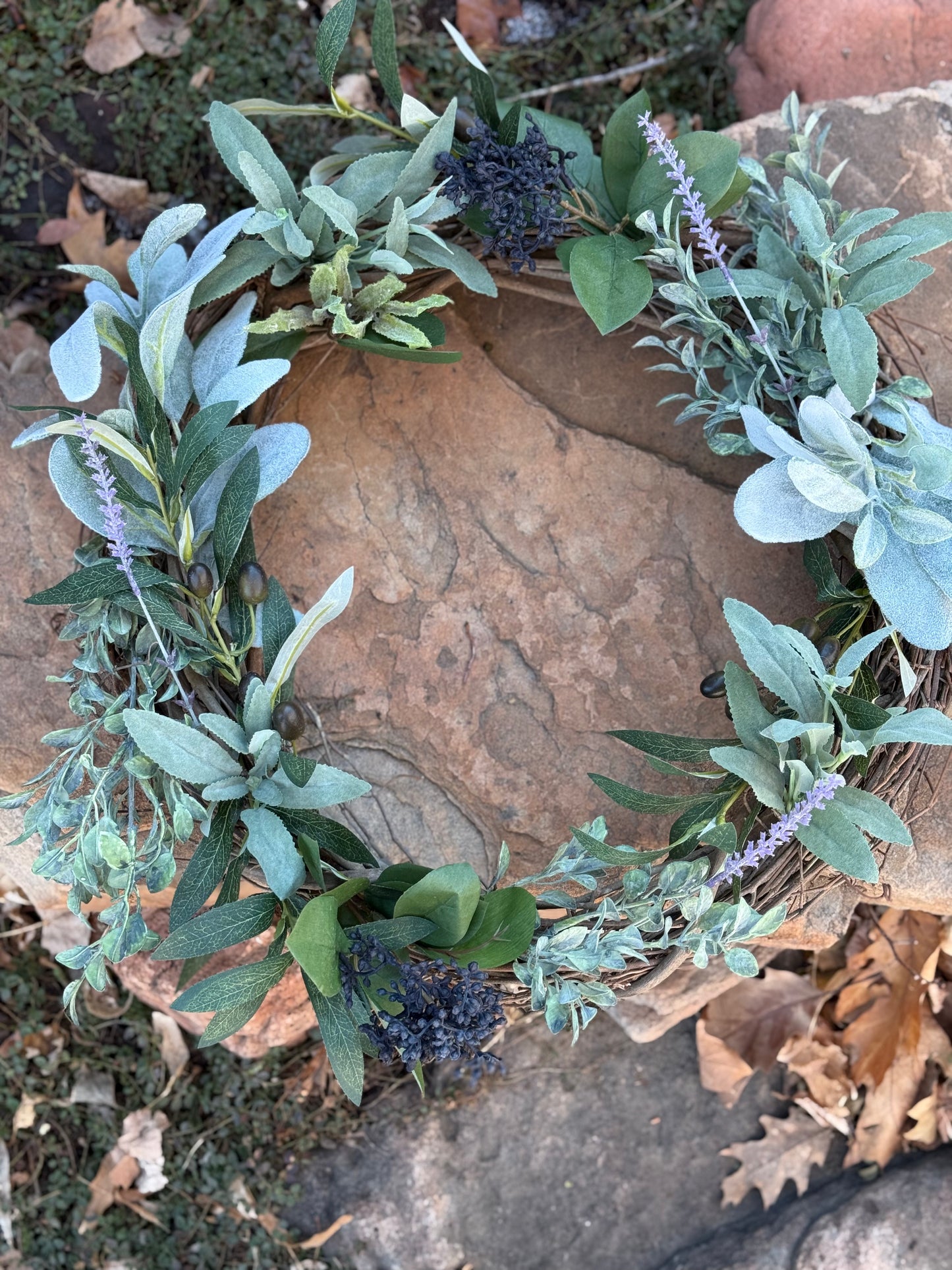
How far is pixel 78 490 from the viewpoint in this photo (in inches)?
63.6

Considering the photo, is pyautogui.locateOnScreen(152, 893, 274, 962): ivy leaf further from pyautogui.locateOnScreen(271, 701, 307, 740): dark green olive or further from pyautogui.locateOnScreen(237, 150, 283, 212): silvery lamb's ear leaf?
pyautogui.locateOnScreen(237, 150, 283, 212): silvery lamb's ear leaf

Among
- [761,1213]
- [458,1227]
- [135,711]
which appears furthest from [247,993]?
[761,1213]

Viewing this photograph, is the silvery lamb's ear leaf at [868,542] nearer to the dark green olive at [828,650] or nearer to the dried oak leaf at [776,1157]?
the dark green olive at [828,650]

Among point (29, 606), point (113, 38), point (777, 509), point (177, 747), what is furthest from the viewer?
point (113, 38)

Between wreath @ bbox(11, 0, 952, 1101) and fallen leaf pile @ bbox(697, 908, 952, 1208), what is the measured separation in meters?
0.78

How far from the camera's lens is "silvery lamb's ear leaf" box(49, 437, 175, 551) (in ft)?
5.27

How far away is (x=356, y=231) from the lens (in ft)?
5.75

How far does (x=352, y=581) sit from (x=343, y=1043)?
63 centimetres

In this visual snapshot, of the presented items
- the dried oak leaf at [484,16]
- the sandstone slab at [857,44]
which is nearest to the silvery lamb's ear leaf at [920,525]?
the sandstone slab at [857,44]

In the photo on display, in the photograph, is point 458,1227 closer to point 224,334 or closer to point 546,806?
point 546,806

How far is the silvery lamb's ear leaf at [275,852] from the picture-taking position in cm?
151

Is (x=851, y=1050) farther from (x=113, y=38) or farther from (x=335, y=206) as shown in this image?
(x=113, y=38)

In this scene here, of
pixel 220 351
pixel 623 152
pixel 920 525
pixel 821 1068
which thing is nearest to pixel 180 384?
pixel 220 351

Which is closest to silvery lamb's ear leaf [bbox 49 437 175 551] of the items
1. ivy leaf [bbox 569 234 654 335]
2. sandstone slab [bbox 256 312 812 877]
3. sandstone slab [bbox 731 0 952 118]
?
sandstone slab [bbox 256 312 812 877]
